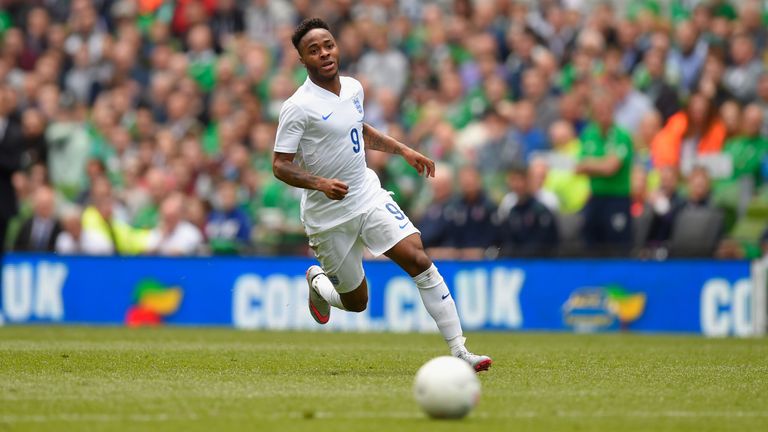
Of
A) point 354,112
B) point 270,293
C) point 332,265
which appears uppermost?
point 354,112

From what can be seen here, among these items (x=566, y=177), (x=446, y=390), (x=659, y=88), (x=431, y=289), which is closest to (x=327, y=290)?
(x=431, y=289)

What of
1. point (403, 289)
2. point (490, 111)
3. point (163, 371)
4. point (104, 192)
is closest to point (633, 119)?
point (490, 111)

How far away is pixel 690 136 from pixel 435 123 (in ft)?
13.4

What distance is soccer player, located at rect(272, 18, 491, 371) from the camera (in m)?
11.0

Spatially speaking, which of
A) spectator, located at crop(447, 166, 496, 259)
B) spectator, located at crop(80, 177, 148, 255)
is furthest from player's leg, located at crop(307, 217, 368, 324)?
spectator, located at crop(80, 177, 148, 255)

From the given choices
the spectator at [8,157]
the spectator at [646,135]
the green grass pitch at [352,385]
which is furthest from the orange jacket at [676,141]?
the spectator at [8,157]

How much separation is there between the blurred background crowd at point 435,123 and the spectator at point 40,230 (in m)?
0.03

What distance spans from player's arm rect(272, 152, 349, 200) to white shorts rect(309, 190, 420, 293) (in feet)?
1.77

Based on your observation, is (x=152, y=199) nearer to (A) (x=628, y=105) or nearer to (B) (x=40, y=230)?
(B) (x=40, y=230)

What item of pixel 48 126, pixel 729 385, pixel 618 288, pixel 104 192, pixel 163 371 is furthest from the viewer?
pixel 48 126

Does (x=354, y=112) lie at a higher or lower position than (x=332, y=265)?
higher

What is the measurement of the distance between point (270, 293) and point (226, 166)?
370 centimetres

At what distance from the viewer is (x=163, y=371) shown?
1109 cm

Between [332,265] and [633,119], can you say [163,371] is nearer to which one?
[332,265]
